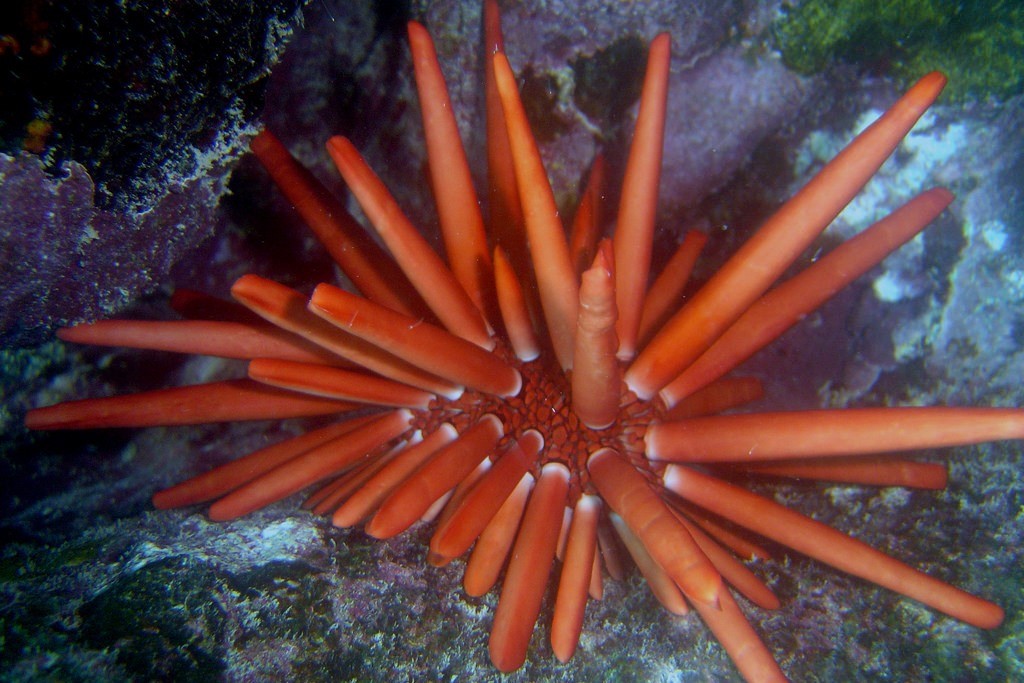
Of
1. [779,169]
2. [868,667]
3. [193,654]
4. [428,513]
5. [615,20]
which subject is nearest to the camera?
[193,654]

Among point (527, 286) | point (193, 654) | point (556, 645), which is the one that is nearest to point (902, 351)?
point (527, 286)

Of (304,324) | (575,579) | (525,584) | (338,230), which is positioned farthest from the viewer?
(338,230)

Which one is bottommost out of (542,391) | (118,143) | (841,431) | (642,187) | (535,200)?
(841,431)

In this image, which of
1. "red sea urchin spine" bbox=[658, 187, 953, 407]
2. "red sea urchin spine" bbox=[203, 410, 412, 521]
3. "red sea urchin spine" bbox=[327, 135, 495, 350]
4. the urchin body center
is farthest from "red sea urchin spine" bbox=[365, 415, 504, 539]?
"red sea urchin spine" bbox=[658, 187, 953, 407]

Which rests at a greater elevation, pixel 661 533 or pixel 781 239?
pixel 781 239

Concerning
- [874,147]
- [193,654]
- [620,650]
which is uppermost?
[874,147]

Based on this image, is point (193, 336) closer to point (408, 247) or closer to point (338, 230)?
point (338, 230)

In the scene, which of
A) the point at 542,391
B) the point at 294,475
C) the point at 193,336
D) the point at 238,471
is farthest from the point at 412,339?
the point at 238,471

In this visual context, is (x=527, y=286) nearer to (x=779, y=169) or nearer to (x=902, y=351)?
(x=779, y=169)
